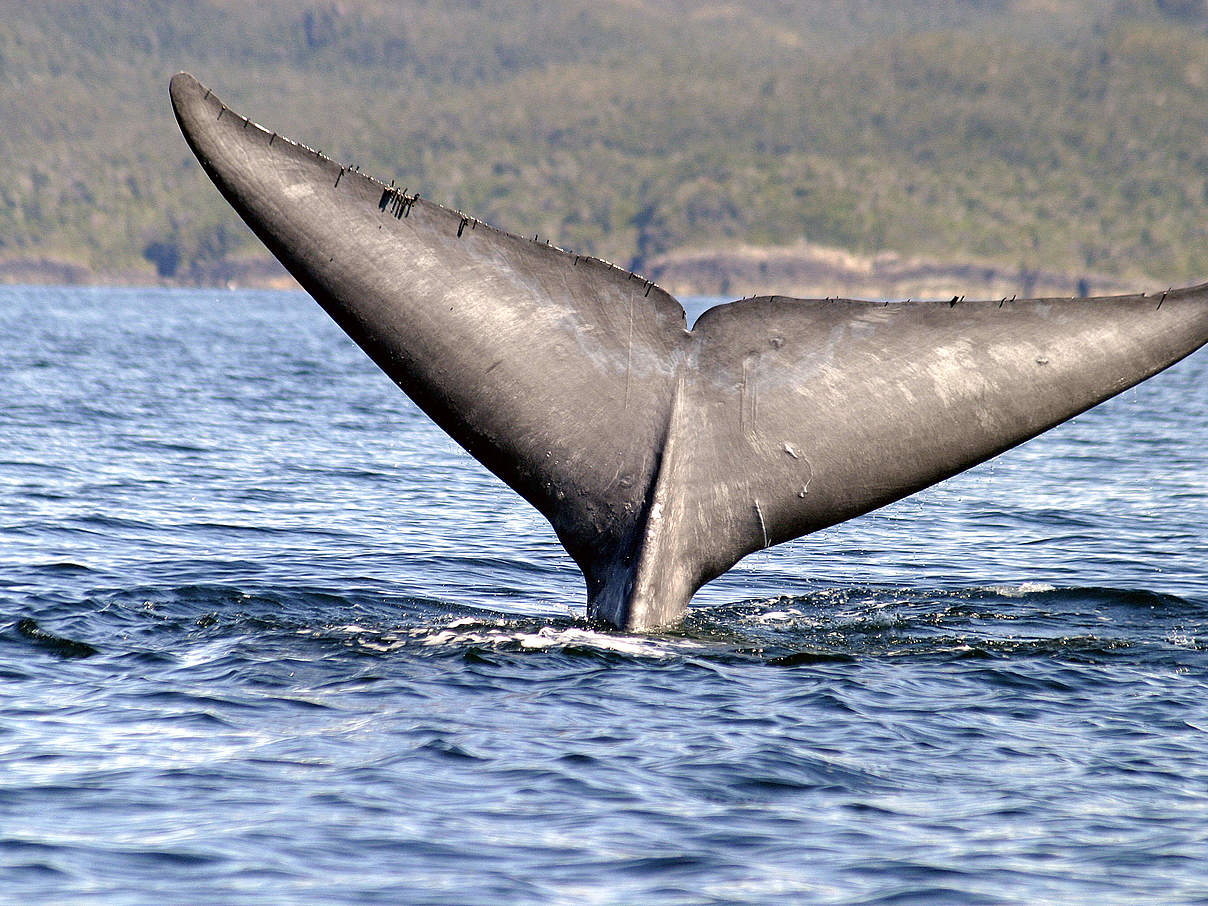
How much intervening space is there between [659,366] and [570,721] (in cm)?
171

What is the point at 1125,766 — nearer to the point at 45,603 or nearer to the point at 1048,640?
the point at 1048,640

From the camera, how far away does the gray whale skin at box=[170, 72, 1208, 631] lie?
658 cm

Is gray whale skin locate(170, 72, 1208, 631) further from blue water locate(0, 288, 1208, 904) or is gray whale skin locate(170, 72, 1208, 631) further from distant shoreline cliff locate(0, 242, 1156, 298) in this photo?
distant shoreline cliff locate(0, 242, 1156, 298)

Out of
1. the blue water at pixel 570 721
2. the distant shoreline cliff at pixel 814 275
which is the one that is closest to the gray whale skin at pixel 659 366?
the blue water at pixel 570 721

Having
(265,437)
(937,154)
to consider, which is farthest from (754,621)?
(937,154)

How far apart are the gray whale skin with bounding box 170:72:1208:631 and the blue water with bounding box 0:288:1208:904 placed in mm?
1020

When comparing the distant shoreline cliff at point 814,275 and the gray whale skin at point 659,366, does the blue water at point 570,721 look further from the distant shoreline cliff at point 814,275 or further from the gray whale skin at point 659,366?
the distant shoreline cliff at point 814,275

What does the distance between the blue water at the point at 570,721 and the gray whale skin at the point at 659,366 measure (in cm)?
102

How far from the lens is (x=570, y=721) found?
720cm

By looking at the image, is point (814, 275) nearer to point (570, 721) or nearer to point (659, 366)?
point (659, 366)

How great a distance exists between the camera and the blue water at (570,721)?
5.60 m

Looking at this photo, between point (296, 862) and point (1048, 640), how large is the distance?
5.15 metres

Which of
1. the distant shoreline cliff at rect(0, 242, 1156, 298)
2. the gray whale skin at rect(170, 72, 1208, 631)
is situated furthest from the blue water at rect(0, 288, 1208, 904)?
the distant shoreline cliff at rect(0, 242, 1156, 298)

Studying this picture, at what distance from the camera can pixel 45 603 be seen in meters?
9.79
